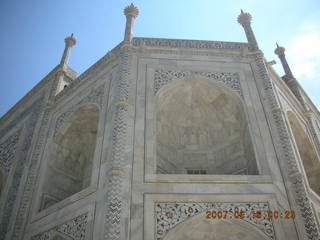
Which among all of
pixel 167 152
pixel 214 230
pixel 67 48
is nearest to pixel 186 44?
pixel 167 152

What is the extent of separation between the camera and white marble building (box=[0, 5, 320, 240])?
654cm

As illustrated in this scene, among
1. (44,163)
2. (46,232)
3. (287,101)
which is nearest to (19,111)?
(44,163)

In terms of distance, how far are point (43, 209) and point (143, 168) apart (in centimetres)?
352

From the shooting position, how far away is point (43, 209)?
28.7ft

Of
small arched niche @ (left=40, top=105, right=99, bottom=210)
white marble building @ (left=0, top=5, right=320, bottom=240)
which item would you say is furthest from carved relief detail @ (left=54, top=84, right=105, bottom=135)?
small arched niche @ (left=40, top=105, right=99, bottom=210)

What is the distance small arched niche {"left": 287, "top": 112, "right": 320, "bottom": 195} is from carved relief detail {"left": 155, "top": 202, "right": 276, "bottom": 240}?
14.0 feet

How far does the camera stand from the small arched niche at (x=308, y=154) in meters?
10.0

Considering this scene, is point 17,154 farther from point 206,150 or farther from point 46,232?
point 206,150

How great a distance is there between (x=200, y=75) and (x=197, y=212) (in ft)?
13.9

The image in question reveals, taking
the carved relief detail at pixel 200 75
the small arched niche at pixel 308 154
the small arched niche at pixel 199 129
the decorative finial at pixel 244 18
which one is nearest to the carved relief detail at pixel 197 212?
the small arched niche at pixel 199 129

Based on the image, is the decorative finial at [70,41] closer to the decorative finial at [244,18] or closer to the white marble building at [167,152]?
the white marble building at [167,152]

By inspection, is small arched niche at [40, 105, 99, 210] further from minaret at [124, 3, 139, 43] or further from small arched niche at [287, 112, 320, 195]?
small arched niche at [287, 112, 320, 195]
